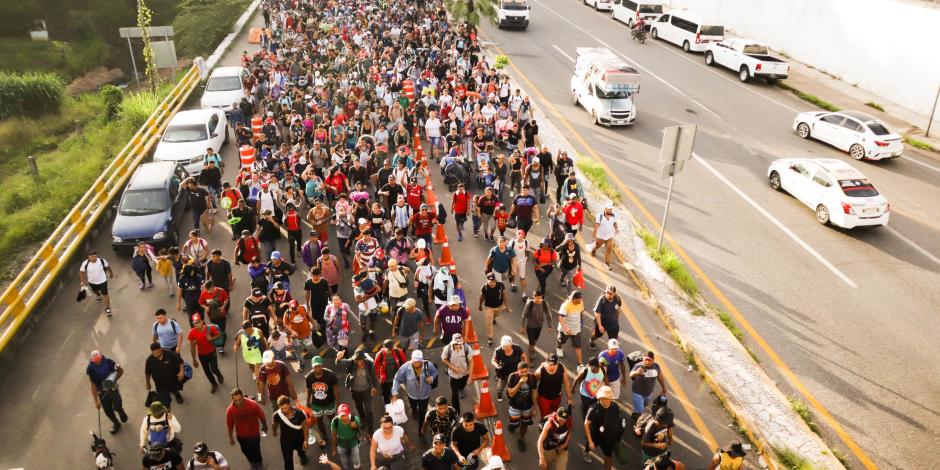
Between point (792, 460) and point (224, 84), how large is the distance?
22456 mm

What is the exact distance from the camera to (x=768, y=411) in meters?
10.3

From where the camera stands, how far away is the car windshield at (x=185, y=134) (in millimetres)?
19859

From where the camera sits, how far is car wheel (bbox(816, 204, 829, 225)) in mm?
16812

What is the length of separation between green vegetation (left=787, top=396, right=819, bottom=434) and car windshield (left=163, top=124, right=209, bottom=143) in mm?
17285

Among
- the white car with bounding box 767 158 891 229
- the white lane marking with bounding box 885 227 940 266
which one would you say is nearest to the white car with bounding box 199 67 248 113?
the white car with bounding box 767 158 891 229

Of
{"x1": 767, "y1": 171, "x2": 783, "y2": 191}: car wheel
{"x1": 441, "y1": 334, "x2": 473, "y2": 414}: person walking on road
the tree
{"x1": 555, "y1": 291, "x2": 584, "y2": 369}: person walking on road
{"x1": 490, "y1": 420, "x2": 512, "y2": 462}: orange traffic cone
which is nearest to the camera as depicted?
{"x1": 490, "y1": 420, "x2": 512, "y2": 462}: orange traffic cone

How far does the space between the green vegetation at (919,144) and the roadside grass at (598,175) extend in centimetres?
1209

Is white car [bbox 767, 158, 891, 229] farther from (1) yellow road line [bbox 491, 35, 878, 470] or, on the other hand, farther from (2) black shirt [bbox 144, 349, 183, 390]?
(2) black shirt [bbox 144, 349, 183, 390]

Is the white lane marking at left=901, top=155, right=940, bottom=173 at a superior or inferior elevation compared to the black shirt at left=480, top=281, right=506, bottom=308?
inferior

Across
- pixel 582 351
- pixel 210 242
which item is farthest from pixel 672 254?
pixel 210 242

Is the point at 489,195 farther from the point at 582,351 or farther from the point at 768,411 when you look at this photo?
the point at 768,411

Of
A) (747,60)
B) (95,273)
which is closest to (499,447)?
(95,273)

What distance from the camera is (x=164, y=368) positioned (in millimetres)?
9805

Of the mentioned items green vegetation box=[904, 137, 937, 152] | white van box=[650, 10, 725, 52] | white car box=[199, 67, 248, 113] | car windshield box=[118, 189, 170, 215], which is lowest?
green vegetation box=[904, 137, 937, 152]
